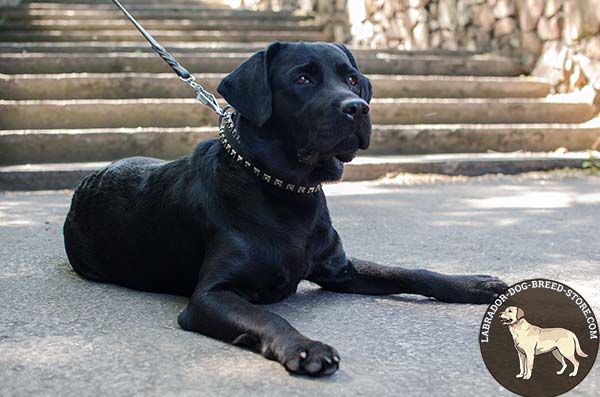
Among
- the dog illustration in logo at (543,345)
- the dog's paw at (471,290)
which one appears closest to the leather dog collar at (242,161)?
the dog's paw at (471,290)

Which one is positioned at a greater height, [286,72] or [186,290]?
[286,72]

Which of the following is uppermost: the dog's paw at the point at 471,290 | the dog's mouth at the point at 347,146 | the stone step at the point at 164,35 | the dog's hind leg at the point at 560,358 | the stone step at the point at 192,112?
the dog's mouth at the point at 347,146

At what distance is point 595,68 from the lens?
7.95 metres

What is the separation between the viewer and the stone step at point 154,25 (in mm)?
9844

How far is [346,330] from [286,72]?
3.30 ft

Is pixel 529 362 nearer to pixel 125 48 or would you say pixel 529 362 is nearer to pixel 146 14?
pixel 125 48

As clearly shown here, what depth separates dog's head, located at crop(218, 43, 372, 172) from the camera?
2.82 m

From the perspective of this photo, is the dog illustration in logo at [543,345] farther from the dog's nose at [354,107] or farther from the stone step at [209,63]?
the stone step at [209,63]

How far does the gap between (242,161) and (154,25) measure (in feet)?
26.0

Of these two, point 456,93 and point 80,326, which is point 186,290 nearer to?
point 80,326

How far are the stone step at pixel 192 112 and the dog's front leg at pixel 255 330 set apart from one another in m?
4.78

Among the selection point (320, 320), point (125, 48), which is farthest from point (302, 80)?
point (125, 48)

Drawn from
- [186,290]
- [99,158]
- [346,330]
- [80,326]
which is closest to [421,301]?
[346,330]

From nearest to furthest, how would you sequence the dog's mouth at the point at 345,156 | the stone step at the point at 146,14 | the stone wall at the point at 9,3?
the dog's mouth at the point at 345,156
the stone step at the point at 146,14
the stone wall at the point at 9,3
